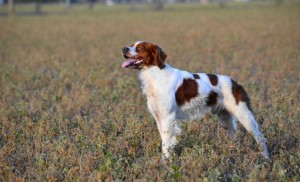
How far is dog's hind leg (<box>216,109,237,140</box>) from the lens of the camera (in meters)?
5.77

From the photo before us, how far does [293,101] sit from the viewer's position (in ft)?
25.8

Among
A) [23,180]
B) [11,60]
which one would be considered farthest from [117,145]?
[11,60]

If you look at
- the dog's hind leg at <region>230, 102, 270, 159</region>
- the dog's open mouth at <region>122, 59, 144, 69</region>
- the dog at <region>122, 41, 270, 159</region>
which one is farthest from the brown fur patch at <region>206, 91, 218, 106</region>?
the dog's open mouth at <region>122, 59, 144, 69</region>

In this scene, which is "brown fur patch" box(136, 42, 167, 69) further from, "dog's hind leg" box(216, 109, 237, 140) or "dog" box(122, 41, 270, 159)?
"dog's hind leg" box(216, 109, 237, 140)

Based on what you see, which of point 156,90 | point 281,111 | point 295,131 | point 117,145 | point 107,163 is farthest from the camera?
point 281,111

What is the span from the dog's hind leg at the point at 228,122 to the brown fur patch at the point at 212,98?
0.36 metres

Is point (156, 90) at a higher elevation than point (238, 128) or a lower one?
higher

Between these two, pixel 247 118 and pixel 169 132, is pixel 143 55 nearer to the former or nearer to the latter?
pixel 169 132

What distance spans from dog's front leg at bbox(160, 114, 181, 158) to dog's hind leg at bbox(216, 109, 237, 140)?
2.98 ft

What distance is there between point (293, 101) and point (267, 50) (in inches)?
286

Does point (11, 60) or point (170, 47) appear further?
point (170, 47)

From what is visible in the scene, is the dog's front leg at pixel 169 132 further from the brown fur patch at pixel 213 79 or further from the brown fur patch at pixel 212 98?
the brown fur patch at pixel 213 79

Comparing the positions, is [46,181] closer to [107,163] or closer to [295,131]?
[107,163]

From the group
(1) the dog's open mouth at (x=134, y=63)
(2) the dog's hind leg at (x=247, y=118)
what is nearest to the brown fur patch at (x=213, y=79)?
(2) the dog's hind leg at (x=247, y=118)
